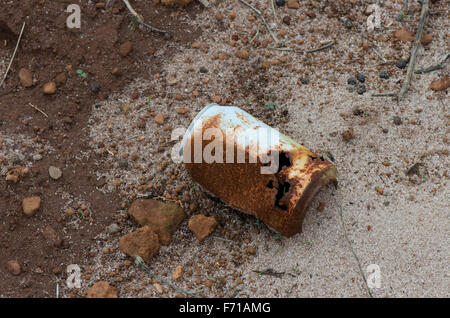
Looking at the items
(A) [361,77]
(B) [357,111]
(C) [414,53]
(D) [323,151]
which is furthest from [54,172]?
(C) [414,53]

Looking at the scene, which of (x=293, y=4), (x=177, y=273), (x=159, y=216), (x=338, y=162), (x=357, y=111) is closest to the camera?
(x=177, y=273)

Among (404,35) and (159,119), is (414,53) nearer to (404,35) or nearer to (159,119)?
(404,35)

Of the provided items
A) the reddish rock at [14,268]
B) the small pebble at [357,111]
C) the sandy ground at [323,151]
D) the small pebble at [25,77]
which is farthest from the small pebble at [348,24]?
the reddish rock at [14,268]

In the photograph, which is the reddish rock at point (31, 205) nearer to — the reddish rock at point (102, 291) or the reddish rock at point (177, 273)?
the reddish rock at point (102, 291)

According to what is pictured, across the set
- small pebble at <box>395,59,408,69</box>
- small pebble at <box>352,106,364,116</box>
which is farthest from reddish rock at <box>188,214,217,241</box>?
small pebble at <box>395,59,408,69</box>

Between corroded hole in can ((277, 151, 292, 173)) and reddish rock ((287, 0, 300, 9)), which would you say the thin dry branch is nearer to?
reddish rock ((287, 0, 300, 9))

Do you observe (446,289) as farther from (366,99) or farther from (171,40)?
(171,40)
